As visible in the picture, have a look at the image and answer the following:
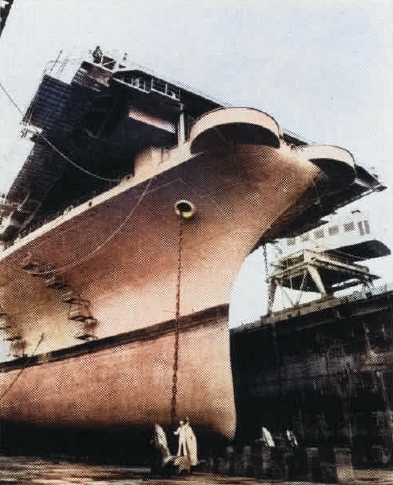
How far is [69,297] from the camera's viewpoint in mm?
10758

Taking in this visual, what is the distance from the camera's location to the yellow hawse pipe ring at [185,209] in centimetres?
887

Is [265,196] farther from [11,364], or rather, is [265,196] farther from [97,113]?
[11,364]

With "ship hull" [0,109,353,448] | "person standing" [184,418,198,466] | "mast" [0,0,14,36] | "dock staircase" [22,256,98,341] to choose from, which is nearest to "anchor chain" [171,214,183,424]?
"ship hull" [0,109,353,448]

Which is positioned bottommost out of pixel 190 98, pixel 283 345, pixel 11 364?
pixel 11 364

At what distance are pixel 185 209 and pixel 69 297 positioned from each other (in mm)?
4118

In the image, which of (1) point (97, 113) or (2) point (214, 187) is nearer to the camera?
(2) point (214, 187)

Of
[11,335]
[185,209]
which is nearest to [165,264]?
[185,209]

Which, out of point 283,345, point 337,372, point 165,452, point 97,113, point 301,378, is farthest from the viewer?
point 283,345

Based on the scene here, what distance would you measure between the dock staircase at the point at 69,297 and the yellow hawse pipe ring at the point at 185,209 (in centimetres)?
355

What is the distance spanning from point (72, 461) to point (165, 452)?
369cm

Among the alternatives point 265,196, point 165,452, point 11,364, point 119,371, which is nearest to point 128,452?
point 119,371

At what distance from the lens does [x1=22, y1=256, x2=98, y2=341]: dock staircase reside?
10.2 metres

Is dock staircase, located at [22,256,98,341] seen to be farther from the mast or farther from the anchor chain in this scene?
the mast

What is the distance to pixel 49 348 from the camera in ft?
38.2
